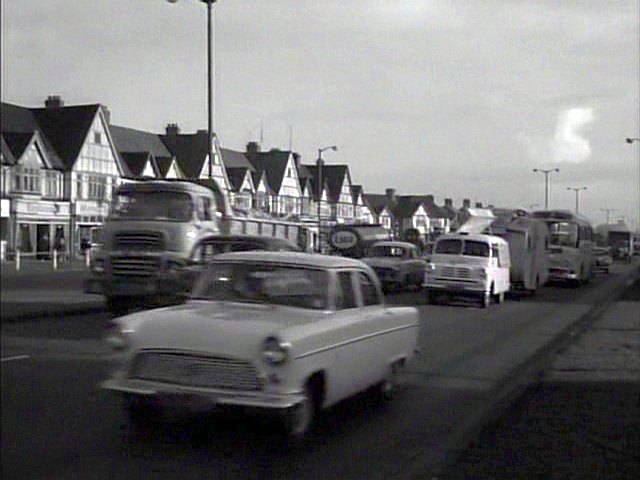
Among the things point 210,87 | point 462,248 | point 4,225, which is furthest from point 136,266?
point 462,248

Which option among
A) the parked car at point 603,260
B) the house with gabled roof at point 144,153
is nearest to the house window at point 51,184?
the house with gabled roof at point 144,153

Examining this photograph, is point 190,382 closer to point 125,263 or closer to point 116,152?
point 116,152

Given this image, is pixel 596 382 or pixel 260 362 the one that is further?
pixel 596 382

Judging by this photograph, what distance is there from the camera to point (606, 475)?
6.61m

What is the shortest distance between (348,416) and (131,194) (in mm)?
7059

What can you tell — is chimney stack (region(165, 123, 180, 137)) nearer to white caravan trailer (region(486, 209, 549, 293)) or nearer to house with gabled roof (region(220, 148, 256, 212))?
house with gabled roof (region(220, 148, 256, 212))

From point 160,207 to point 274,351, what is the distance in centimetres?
1037

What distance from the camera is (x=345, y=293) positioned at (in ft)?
27.6

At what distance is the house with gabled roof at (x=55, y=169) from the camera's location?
3.50m

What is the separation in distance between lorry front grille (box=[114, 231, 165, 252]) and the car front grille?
8674mm

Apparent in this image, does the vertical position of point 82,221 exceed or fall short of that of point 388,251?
it exceeds it

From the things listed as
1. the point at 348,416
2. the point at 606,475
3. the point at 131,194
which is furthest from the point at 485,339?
the point at 606,475

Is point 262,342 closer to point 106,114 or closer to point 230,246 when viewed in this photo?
point 106,114

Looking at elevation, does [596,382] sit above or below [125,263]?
below
